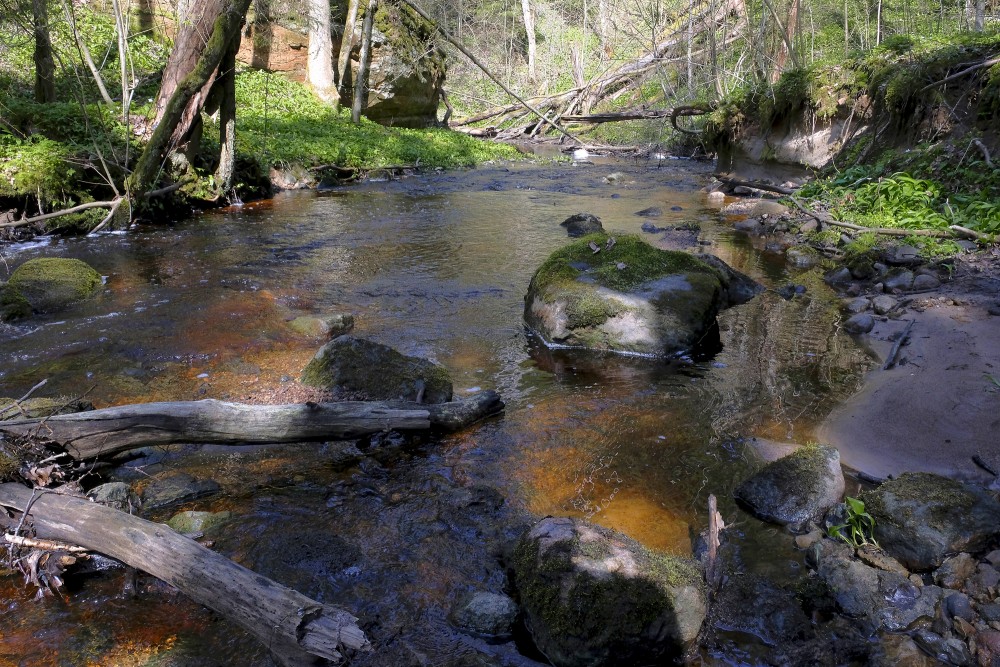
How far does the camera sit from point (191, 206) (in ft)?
40.2

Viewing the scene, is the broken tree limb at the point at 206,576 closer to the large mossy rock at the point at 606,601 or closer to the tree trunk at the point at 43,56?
the large mossy rock at the point at 606,601

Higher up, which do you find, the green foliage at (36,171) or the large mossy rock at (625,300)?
the green foliage at (36,171)

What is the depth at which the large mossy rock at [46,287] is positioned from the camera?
6.74 metres

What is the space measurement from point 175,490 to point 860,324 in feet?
18.7

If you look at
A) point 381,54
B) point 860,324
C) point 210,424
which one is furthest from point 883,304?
point 381,54

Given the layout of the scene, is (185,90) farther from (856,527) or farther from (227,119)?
(856,527)

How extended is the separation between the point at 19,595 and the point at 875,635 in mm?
3674

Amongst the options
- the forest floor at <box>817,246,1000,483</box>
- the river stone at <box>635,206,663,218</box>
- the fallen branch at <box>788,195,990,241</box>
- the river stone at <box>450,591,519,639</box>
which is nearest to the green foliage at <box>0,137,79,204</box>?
the river stone at <box>635,206,663,218</box>

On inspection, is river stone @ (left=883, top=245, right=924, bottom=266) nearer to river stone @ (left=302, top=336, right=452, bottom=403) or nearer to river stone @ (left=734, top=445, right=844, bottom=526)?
river stone @ (left=734, top=445, right=844, bottom=526)

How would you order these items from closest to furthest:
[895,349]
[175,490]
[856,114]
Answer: [175,490] → [895,349] → [856,114]

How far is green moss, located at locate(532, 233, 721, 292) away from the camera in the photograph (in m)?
6.38

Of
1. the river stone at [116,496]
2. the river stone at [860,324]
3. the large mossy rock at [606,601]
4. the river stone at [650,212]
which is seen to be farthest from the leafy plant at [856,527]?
the river stone at [650,212]

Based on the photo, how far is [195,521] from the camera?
350 cm

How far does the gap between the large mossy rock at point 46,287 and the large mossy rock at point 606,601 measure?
6.31 m
